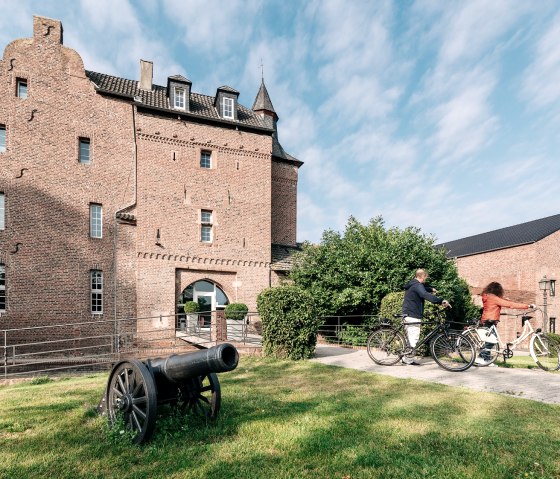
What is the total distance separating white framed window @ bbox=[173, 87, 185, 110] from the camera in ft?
68.0

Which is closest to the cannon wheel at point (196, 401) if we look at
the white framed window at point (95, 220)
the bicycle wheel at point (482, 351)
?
the bicycle wheel at point (482, 351)

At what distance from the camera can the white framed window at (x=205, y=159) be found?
68.6 feet

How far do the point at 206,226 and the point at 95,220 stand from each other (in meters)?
5.23

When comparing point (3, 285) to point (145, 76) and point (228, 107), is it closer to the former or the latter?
point (145, 76)

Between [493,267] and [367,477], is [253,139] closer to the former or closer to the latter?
[367,477]

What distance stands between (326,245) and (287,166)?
23.2ft

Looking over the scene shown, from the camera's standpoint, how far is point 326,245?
19.9m

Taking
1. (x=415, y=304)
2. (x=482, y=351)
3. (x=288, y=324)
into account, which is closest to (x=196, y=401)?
(x=415, y=304)

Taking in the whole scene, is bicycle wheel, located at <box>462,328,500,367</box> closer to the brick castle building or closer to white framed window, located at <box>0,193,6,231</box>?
the brick castle building

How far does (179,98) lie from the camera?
2088 centimetres

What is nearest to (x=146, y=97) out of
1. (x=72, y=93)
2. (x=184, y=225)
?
(x=72, y=93)

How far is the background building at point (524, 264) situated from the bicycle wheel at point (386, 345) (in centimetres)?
2028

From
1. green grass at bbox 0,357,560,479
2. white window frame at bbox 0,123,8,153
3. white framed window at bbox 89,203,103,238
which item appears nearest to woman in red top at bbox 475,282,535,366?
green grass at bbox 0,357,560,479

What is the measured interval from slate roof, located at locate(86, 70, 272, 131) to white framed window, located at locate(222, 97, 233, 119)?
496mm
